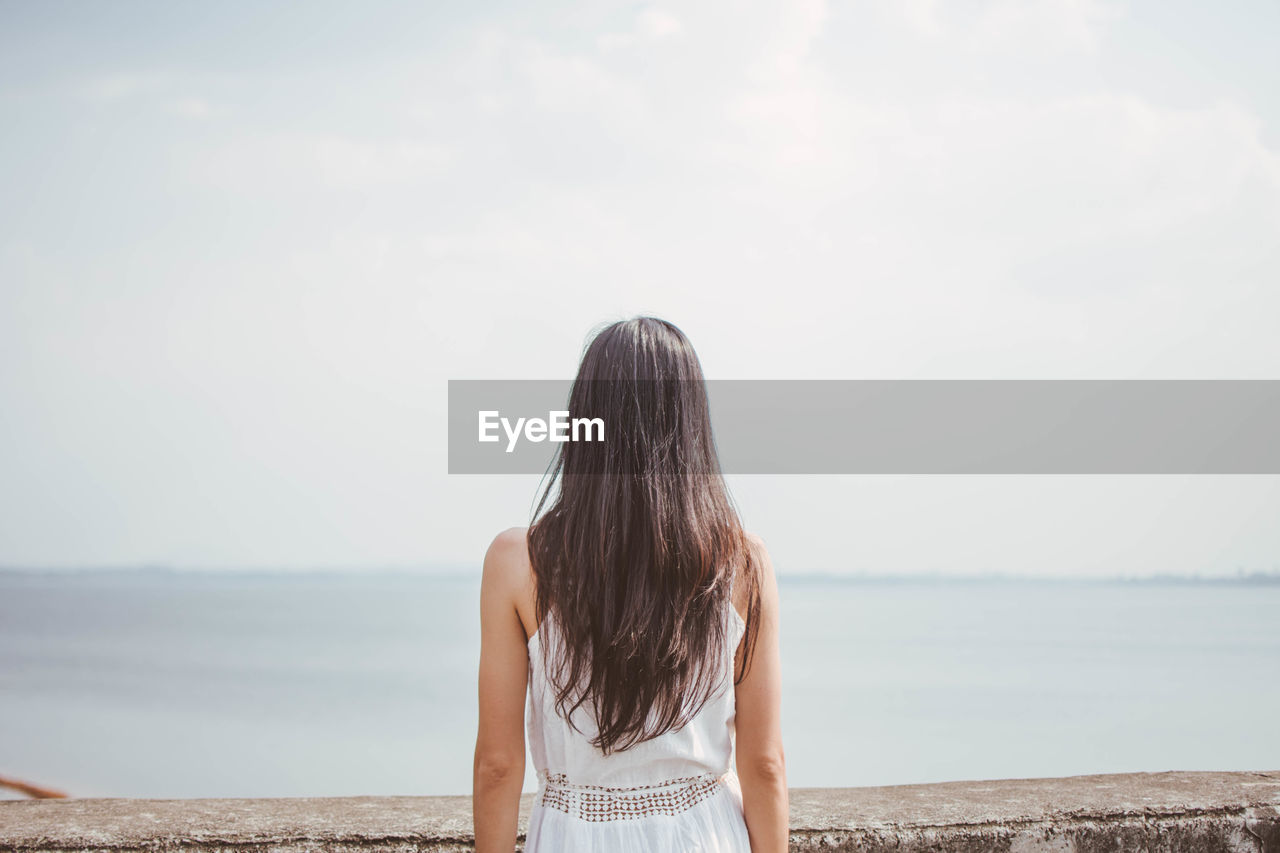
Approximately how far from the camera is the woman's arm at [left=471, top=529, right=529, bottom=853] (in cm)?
117

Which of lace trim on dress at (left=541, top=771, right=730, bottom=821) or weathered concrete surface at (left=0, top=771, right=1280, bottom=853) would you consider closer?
lace trim on dress at (left=541, top=771, right=730, bottom=821)

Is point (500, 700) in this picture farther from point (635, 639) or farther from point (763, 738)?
point (763, 738)

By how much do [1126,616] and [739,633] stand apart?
52.7ft

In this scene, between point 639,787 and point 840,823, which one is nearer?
point 639,787

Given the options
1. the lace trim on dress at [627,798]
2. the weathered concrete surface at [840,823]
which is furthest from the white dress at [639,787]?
the weathered concrete surface at [840,823]

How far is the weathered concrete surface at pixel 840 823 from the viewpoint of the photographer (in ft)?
4.51

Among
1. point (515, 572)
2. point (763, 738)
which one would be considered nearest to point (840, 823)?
point (763, 738)

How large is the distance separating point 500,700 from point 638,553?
11.2 inches

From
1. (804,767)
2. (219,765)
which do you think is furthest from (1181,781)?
(219,765)

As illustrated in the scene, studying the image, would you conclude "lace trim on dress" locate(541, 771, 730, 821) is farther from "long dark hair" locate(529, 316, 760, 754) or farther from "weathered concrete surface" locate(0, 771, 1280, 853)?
"weathered concrete surface" locate(0, 771, 1280, 853)

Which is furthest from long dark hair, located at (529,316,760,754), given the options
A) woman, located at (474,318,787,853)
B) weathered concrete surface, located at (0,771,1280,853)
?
weathered concrete surface, located at (0,771,1280,853)

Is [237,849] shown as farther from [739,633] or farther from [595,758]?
[739,633]

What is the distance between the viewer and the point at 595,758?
121cm

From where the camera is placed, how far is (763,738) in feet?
3.99
